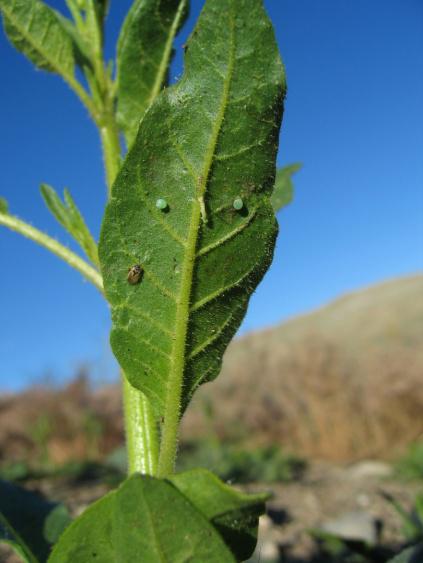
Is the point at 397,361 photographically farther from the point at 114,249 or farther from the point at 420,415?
the point at 114,249

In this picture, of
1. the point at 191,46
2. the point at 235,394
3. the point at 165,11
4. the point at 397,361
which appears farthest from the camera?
the point at 235,394

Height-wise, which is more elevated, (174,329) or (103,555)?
A: (174,329)

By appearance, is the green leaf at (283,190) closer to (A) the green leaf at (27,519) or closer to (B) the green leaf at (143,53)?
(B) the green leaf at (143,53)

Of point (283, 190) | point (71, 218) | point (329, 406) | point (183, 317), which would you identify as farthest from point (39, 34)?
point (329, 406)

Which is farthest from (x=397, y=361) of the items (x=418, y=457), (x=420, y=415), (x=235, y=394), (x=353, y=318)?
(x=353, y=318)

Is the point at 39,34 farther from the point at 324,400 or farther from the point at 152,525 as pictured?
the point at 324,400

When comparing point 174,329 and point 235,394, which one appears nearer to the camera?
point 174,329

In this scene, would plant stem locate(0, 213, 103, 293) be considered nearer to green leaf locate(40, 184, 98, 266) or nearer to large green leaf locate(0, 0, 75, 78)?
green leaf locate(40, 184, 98, 266)

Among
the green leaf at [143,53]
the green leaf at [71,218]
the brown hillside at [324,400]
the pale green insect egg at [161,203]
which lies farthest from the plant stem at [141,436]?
the brown hillside at [324,400]
